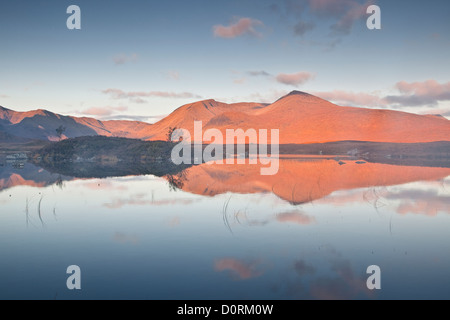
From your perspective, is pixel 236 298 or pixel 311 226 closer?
pixel 236 298

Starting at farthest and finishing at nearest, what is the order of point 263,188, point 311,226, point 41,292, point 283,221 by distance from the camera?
point 263,188
point 283,221
point 311,226
point 41,292

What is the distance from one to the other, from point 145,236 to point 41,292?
552 centimetres

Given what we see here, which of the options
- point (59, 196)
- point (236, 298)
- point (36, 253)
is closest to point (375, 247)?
point (236, 298)

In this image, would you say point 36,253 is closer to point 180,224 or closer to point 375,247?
point 180,224

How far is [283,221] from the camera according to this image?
654 inches

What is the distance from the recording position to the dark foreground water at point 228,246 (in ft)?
29.7

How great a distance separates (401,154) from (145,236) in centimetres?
10138

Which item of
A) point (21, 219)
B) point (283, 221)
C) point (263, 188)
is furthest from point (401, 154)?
point (21, 219)

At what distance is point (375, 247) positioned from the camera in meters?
12.4

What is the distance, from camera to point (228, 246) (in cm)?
1261

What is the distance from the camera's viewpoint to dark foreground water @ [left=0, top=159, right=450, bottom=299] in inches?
356

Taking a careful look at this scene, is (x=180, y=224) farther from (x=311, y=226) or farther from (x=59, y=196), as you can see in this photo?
(x=59, y=196)
